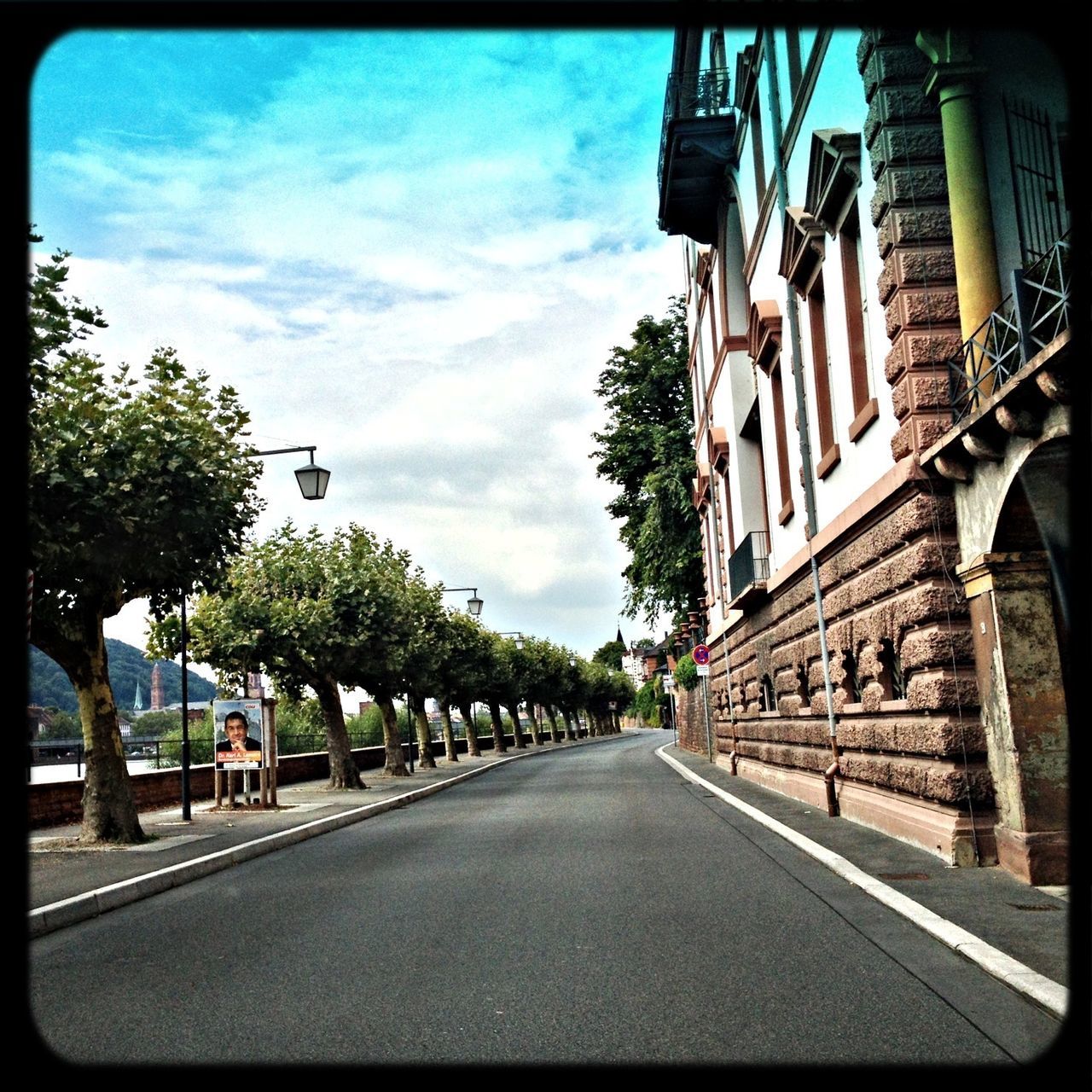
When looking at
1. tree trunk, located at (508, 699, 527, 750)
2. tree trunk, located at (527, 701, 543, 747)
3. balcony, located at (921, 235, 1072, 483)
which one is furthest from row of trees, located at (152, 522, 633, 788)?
tree trunk, located at (527, 701, 543, 747)

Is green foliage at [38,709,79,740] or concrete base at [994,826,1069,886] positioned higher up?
green foliage at [38,709,79,740]

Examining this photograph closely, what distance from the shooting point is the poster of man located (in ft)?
79.9

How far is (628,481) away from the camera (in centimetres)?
4397

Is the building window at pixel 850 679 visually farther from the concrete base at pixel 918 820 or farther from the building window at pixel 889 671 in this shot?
the building window at pixel 889 671

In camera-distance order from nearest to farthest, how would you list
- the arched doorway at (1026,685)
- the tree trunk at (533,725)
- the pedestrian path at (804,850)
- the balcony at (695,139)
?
1. the pedestrian path at (804,850)
2. the arched doorway at (1026,685)
3. the balcony at (695,139)
4. the tree trunk at (533,725)

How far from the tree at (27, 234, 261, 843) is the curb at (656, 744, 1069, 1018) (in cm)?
889

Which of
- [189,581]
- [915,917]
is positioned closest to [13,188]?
[915,917]

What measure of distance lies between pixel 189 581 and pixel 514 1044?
529 inches

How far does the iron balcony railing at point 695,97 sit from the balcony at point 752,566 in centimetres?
853

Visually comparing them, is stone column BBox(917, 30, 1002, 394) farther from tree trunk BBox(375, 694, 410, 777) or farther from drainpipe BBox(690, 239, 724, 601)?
tree trunk BBox(375, 694, 410, 777)

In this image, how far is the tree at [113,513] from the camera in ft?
50.4

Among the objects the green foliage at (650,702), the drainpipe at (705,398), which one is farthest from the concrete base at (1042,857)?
the green foliage at (650,702)

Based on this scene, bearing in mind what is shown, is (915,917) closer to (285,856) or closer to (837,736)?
(837,736)

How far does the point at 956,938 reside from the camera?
25.6ft
